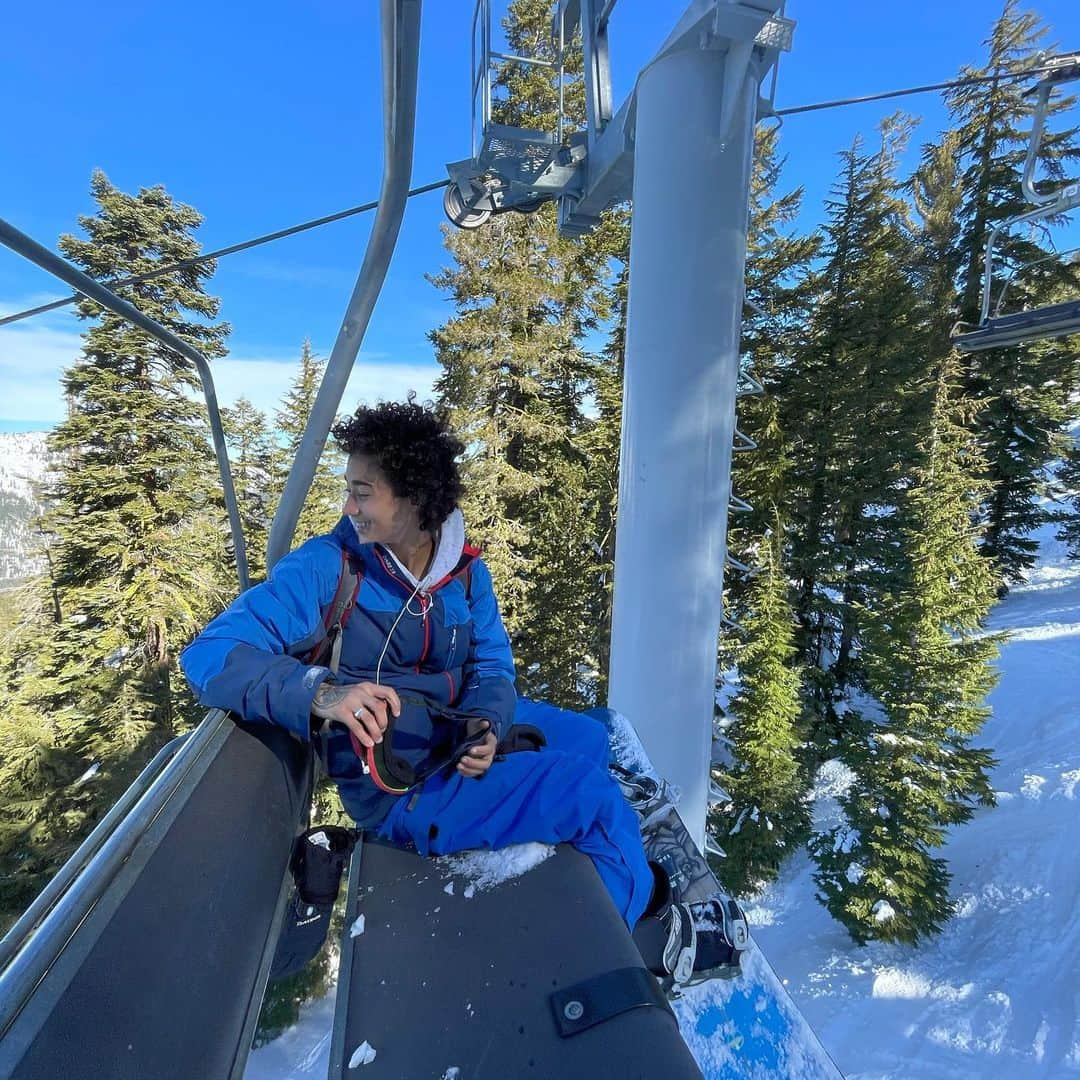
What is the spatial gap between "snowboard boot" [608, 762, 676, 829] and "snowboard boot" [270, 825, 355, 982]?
3.33ft

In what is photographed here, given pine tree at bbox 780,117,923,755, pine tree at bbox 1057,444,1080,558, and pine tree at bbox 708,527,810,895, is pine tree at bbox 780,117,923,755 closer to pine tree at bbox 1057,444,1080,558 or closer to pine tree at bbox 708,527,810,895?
pine tree at bbox 708,527,810,895

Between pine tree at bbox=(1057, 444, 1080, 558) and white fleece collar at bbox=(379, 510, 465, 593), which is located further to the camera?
pine tree at bbox=(1057, 444, 1080, 558)

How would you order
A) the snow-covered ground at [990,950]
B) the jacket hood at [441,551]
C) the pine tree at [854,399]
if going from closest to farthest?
the jacket hood at [441,551] → the snow-covered ground at [990,950] → the pine tree at [854,399]

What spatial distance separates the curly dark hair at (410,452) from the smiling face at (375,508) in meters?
0.03

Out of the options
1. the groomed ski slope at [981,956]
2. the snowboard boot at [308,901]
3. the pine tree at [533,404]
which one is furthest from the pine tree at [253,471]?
the snowboard boot at [308,901]

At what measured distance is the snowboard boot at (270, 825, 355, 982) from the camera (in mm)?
1555

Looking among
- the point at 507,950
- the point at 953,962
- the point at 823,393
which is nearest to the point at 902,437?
the point at 823,393

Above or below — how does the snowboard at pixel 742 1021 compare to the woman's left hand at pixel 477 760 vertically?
below

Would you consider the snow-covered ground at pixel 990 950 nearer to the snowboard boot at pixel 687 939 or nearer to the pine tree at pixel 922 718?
the pine tree at pixel 922 718

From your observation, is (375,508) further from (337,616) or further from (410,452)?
(337,616)

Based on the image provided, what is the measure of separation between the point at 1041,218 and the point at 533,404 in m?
8.54

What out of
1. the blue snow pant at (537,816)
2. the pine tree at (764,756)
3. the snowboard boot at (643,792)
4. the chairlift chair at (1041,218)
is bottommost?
the pine tree at (764,756)

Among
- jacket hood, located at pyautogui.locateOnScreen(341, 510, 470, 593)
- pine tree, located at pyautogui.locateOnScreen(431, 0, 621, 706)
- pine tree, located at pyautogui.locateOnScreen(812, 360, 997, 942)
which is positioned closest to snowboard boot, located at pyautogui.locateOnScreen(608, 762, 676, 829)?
jacket hood, located at pyautogui.locateOnScreen(341, 510, 470, 593)

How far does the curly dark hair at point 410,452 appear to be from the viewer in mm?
2088
